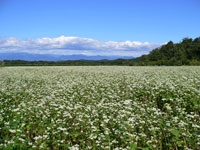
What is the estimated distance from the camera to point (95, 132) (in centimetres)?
642

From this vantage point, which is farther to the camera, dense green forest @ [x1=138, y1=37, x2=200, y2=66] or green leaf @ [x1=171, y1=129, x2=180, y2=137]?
dense green forest @ [x1=138, y1=37, x2=200, y2=66]

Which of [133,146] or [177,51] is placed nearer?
[133,146]

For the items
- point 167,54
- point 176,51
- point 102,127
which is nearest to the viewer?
point 102,127

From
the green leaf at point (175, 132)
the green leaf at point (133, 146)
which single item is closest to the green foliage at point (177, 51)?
the green leaf at point (175, 132)

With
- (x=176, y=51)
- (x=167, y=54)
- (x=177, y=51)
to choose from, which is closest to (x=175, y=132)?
(x=177, y=51)

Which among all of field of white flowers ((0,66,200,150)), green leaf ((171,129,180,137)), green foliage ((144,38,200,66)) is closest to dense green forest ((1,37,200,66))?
green foliage ((144,38,200,66))

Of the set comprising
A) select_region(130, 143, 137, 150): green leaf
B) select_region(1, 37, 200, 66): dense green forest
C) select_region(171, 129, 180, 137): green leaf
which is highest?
select_region(1, 37, 200, 66): dense green forest

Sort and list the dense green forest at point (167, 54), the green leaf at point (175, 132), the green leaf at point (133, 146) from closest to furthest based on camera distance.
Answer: the green leaf at point (133, 146) < the green leaf at point (175, 132) < the dense green forest at point (167, 54)

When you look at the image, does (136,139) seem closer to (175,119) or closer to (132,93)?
(175,119)

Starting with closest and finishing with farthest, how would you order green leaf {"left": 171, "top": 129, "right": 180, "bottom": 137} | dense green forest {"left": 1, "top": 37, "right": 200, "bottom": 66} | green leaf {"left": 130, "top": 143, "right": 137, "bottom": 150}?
1. green leaf {"left": 130, "top": 143, "right": 137, "bottom": 150}
2. green leaf {"left": 171, "top": 129, "right": 180, "bottom": 137}
3. dense green forest {"left": 1, "top": 37, "right": 200, "bottom": 66}

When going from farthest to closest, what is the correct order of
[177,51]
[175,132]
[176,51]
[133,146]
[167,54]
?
1. [167,54]
2. [176,51]
3. [177,51]
4. [175,132]
5. [133,146]

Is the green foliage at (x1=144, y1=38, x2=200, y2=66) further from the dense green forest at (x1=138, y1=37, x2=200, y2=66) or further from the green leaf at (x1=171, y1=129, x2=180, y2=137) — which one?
the green leaf at (x1=171, y1=129, x2=180, y2=137)

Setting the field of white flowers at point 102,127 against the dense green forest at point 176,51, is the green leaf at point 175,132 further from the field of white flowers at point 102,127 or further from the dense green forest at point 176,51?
the dense green forest at point 176,51

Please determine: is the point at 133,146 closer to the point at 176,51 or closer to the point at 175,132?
the point at 175,132
